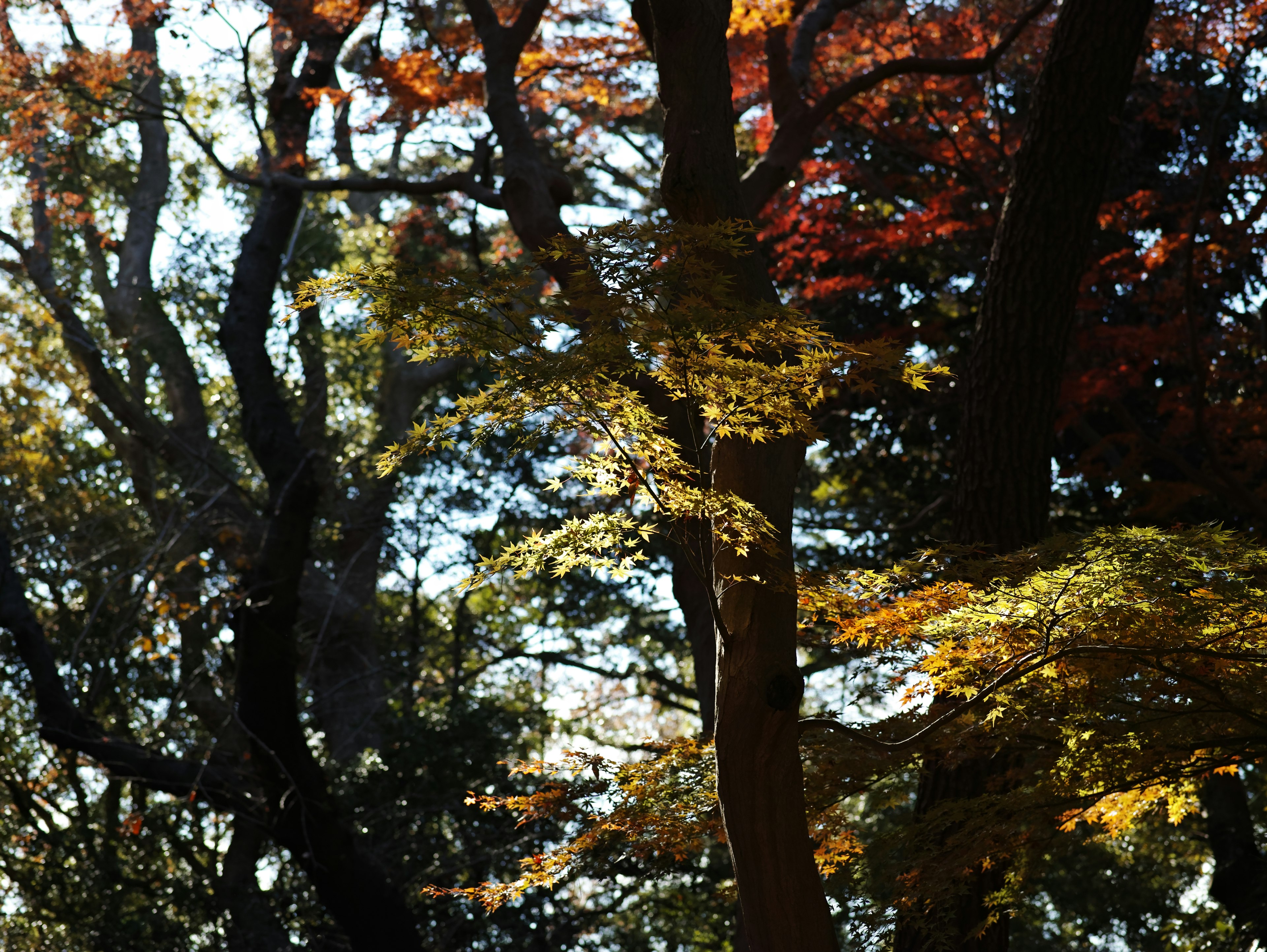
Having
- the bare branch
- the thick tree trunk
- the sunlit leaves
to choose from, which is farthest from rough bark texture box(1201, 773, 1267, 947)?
the bare branch

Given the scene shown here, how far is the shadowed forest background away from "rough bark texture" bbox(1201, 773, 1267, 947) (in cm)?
6

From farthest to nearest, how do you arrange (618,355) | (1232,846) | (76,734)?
(1232,846), (76,734), (618,355)

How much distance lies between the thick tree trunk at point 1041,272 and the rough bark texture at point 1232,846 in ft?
11.7

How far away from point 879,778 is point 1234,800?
4.69m

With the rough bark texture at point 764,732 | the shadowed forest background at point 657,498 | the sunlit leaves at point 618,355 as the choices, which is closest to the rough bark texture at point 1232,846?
the shadowed forest background at point 657,498

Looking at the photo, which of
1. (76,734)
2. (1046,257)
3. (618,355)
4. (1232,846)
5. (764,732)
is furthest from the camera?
(1232,846)

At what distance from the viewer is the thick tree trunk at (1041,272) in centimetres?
460

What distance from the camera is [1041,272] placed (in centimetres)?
464

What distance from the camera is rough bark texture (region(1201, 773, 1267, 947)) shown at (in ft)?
22.6

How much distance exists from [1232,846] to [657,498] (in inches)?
239

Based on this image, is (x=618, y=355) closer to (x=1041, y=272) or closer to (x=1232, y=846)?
(x=1041, y=272)

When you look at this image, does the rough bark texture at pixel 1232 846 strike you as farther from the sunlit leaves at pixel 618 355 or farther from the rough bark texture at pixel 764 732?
the sunlit leaves at pixel 618 355

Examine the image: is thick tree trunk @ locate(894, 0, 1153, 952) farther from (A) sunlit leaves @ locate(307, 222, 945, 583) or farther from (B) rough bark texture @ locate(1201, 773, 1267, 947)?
(B) rough bark texture @ locate(1201, 773, 1267, 947)

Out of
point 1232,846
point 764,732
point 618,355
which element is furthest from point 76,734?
point 1232,846
